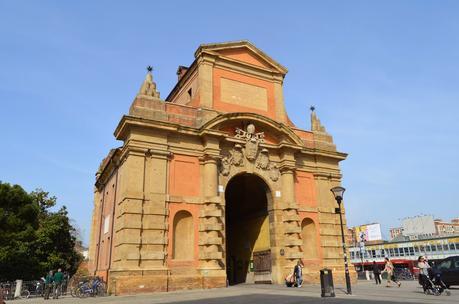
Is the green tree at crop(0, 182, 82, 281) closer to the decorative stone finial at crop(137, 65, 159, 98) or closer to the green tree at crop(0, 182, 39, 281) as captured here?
the green tree at crop(0, 182, 39, 281)

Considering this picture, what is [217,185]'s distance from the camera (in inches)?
878

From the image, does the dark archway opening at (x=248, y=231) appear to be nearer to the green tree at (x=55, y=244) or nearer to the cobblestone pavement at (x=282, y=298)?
the cobblestone pavement at (x=282, y=298)

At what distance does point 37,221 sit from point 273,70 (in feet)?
79.3

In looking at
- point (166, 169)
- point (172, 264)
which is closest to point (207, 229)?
point (172, 264)

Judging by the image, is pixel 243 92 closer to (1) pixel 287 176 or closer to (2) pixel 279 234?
(1) pixel 287 176

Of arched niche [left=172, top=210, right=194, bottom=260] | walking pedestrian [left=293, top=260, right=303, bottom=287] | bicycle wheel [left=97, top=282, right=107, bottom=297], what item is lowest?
bicycle wheel [left=97, top=282, right=107, bottom=297]

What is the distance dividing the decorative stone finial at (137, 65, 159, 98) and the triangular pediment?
3800 millimetres

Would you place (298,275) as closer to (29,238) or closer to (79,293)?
(79,293)

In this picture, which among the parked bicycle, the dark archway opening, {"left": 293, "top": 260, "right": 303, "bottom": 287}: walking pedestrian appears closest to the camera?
the parked bicycle

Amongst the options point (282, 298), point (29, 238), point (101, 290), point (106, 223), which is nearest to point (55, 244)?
point (29, 238)

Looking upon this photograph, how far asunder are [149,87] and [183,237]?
884 centimetres

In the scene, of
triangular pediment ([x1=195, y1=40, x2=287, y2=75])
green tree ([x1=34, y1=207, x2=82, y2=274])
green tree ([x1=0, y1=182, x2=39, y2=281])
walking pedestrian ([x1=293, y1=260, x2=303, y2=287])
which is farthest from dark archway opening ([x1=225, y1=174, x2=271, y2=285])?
green tree ([x1=0, y1=182, x2=39, y2=281])

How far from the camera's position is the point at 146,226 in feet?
64.7

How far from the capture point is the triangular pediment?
25002 millimetres
